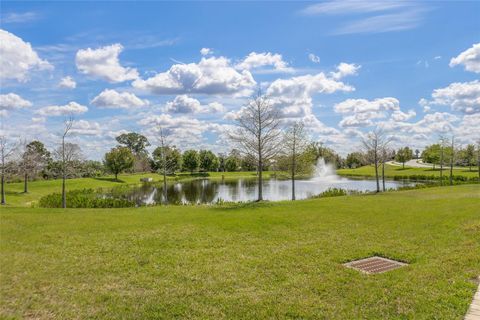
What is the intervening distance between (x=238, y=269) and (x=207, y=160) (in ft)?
316

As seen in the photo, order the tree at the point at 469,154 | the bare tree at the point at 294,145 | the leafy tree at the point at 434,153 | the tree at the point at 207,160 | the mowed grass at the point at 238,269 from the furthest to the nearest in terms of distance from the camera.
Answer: the tree at the point at 207,160
the tree at the point at 469,154
the leafy tree at the point at 434,153
the bare tree at the point at 294,145
the mowed grass at the point at 238,269

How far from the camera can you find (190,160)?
313 feet

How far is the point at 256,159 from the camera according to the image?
2544cm

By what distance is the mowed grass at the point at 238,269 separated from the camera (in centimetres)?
571

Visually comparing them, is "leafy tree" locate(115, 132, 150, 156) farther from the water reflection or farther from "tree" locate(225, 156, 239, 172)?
the water reflection

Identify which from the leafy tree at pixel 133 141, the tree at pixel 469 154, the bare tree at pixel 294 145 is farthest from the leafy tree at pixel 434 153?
the leafy tree at pixel 133 141

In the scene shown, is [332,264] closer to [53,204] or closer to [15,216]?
[15,216]

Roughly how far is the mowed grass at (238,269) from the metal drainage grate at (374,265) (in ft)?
Result: 1.18

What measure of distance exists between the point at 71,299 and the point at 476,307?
7.02 metres

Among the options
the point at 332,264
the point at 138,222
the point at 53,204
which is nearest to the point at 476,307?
the point at 332,264

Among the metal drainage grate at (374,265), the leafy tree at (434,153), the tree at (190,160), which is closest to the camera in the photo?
the metal drainage grate at (374,265)

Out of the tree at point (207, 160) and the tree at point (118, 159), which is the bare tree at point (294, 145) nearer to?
the tree at point (118, 159)

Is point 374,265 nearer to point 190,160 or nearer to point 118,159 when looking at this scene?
point 118,159

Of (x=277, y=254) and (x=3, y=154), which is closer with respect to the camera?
(x=277, y=254)
